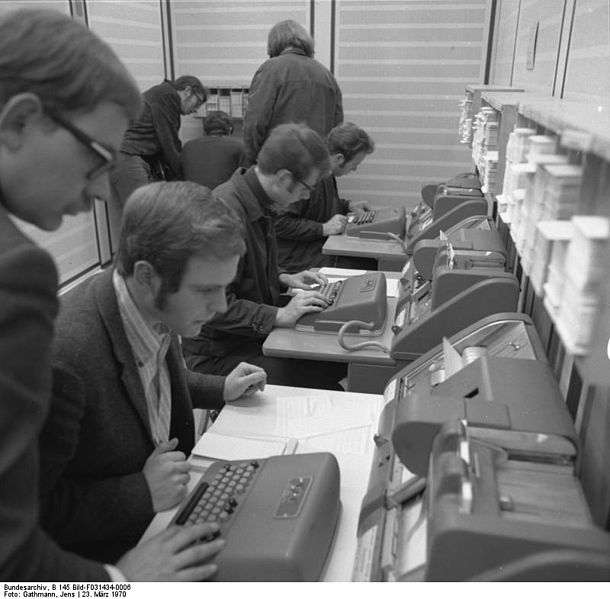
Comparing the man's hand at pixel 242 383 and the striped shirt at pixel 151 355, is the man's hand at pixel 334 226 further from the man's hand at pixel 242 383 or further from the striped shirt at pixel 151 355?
the striped shirt at pixel 151 355

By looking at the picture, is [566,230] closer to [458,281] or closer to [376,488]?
[376,488]

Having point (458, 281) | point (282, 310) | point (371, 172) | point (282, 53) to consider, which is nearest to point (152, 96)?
point (282, 53)

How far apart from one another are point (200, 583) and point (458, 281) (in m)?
1.15

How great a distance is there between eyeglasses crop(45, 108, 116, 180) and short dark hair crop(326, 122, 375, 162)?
287cm

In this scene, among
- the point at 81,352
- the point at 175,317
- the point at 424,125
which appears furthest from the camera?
the point at 424,125

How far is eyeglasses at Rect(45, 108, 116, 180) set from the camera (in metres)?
0.75

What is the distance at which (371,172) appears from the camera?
5086mm

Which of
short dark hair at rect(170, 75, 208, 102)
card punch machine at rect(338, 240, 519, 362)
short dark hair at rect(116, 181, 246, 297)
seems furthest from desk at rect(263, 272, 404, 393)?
short dark hair at rect(170, 75, 208, 102)

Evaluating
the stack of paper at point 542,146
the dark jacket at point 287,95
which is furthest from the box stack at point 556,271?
the dark jacket at point 287,95

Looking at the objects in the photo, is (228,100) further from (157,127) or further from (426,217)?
(426,217)

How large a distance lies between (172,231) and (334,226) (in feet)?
8.10

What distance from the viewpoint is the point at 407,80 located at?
4.83 meters

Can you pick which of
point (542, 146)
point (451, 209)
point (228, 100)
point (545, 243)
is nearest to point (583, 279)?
point (545, 243)

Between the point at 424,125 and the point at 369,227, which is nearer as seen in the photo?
the point at 369,227
